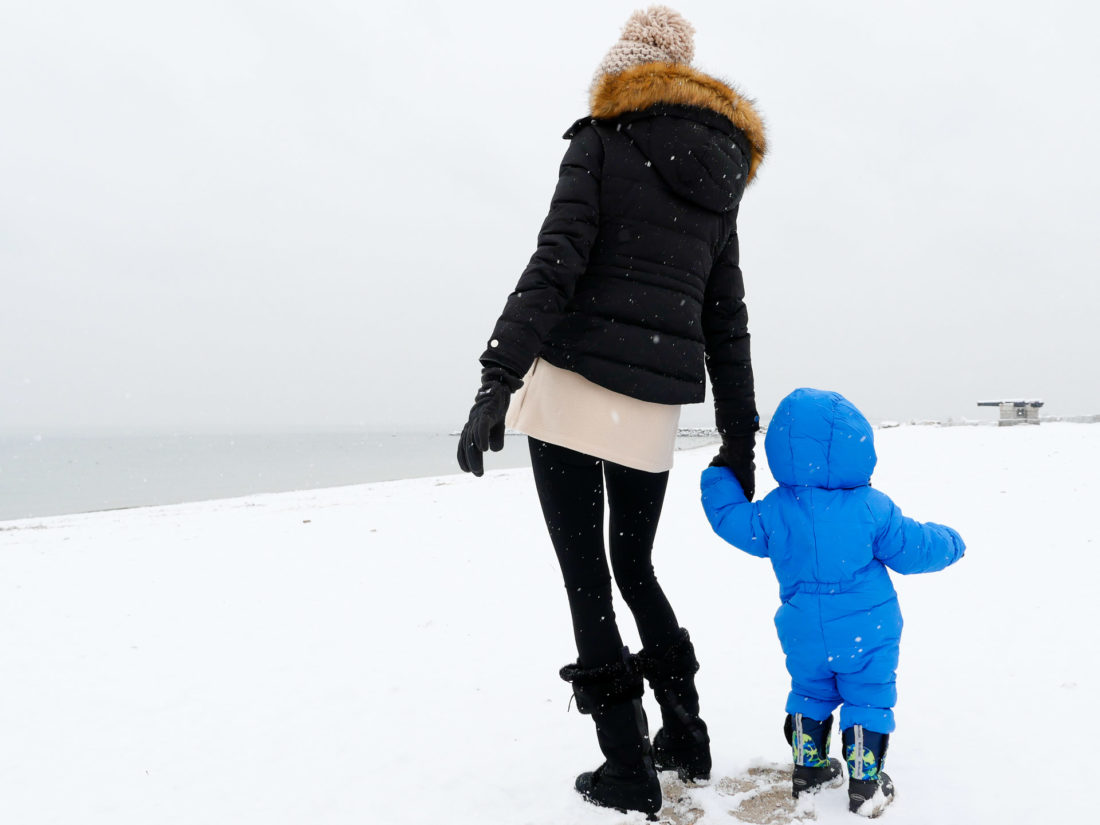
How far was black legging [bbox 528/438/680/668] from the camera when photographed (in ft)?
6.11

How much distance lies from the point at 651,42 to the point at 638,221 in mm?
528

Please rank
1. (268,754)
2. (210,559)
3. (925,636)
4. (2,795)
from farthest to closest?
(210,559) < (925,636) < (268,754) < (2,795)

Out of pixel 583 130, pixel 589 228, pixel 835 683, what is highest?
pixel 583 130

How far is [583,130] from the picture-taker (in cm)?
186

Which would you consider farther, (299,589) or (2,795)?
(299,589)

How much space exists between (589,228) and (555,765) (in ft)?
5.68

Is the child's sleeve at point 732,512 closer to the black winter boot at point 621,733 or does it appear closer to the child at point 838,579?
the child at point 838,579

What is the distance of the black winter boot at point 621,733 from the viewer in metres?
1.84

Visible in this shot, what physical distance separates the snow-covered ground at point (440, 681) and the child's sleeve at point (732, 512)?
0.73 meters

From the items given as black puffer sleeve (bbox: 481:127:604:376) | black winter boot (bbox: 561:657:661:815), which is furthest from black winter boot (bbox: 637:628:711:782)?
black puffer sleeve (bbox: 481:127:604:376)

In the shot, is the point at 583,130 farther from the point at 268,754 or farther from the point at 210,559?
the point at 210,559

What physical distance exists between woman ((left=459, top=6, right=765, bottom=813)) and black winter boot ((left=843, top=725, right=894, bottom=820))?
1.78ft

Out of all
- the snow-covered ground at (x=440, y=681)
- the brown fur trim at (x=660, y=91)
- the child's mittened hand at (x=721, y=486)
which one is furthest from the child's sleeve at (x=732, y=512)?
the brown fur trim at (x=660, y=91)

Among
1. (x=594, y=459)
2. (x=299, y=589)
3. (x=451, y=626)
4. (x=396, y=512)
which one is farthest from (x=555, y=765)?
(x=396, y=512)
